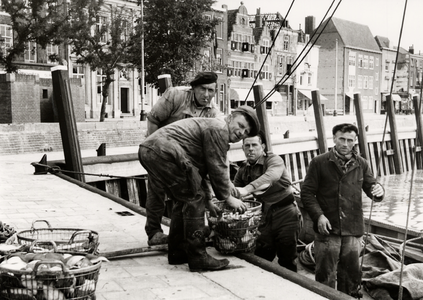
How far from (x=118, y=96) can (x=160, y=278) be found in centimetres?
3873

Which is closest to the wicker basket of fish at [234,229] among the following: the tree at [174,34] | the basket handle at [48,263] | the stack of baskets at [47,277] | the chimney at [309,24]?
the stack of baskets at [47,277]

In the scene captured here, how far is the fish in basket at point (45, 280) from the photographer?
10.5 feet

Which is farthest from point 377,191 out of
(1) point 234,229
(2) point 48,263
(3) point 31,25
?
(3) point 31,25

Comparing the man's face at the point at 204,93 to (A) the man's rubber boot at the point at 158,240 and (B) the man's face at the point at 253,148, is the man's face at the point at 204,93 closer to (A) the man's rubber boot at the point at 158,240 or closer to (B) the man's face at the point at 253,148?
(B) the man's face at the point at 253,148

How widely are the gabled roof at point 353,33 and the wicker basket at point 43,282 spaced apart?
2727 inches

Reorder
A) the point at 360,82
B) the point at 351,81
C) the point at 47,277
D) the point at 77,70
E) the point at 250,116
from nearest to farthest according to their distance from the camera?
the point at 47,277 → the point at 250,116 → the point at 77,70 → the point at 351,81 → the point at 360,82

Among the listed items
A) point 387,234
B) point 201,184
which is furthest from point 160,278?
point 387,234

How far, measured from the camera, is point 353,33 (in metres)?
73.5

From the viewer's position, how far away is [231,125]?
181 inches

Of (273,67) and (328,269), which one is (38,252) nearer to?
(328,269)

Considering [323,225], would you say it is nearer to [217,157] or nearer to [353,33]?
[217,157]

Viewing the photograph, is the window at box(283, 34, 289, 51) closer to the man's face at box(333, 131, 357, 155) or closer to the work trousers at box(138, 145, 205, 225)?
the man's face at box(333, 131, 357, 155)

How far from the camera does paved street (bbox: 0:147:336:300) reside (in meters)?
4.33

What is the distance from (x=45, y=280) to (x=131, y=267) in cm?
189
